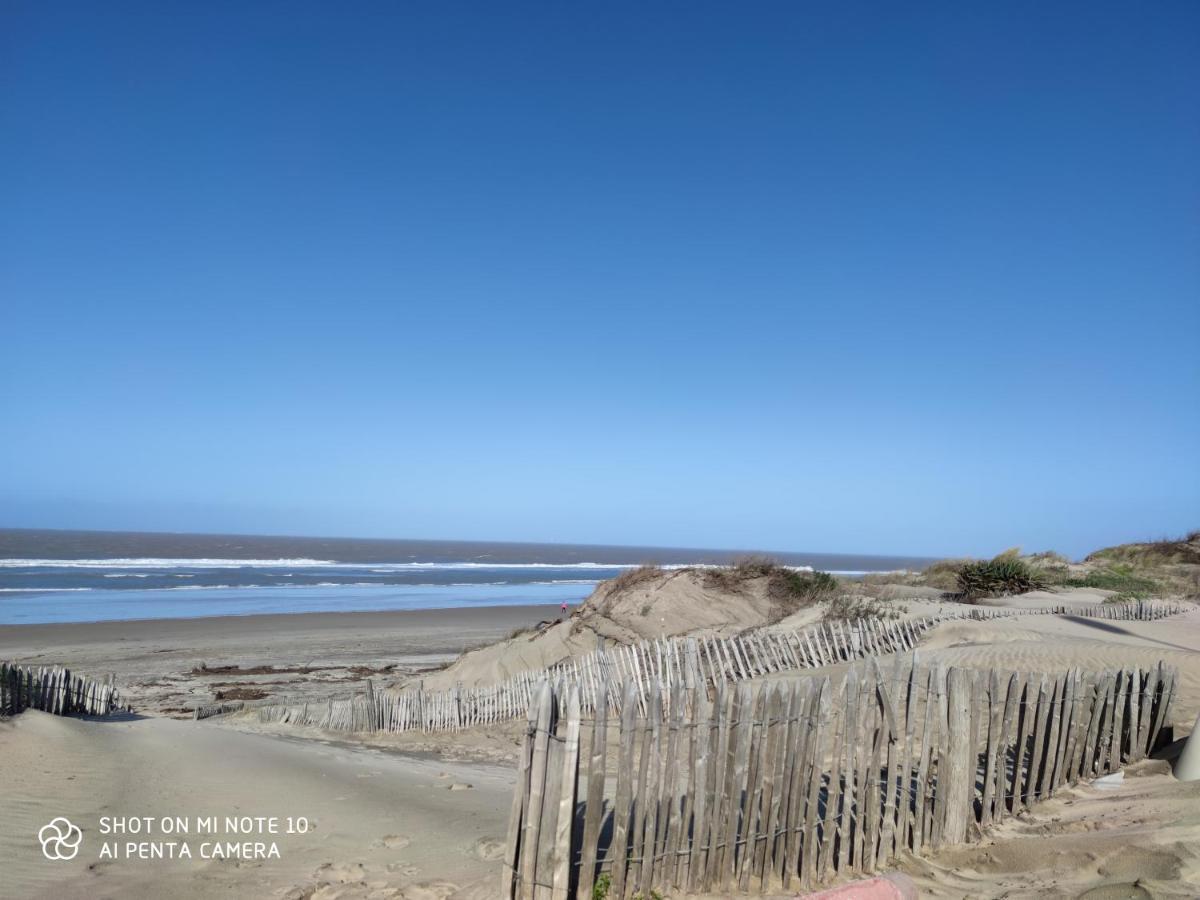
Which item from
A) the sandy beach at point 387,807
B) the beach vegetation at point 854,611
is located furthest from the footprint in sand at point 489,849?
the beach vegetation at point 854,611

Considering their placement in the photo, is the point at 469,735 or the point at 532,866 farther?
the point at 469,735

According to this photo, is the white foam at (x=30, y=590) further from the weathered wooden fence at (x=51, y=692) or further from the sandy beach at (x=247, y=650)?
the weathered wooden fence at (x=51, y=692)

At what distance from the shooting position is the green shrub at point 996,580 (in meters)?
26.3

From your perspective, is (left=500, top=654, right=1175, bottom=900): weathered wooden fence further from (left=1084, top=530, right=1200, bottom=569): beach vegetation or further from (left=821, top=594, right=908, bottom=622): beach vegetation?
(left=1084, top=530, right=1200, bottom=569): beach vegetation

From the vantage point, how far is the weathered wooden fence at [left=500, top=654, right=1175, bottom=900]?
439 cm

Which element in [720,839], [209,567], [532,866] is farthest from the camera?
[209,567]

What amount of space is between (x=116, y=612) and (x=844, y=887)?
3833 cm

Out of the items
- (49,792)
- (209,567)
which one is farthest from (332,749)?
(209,567)

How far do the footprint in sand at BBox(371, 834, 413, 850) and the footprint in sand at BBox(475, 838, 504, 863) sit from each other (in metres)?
0.58

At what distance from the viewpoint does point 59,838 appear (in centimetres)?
614

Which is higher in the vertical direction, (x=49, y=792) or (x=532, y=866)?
(x=532, y=866)

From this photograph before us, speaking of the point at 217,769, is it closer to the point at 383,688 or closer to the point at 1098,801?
the point at 1098,801

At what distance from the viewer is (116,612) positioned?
35.1 metres

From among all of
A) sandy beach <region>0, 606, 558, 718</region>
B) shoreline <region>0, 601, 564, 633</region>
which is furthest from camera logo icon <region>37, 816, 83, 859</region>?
shoreline <region>0, 601, 564, 633</region>
